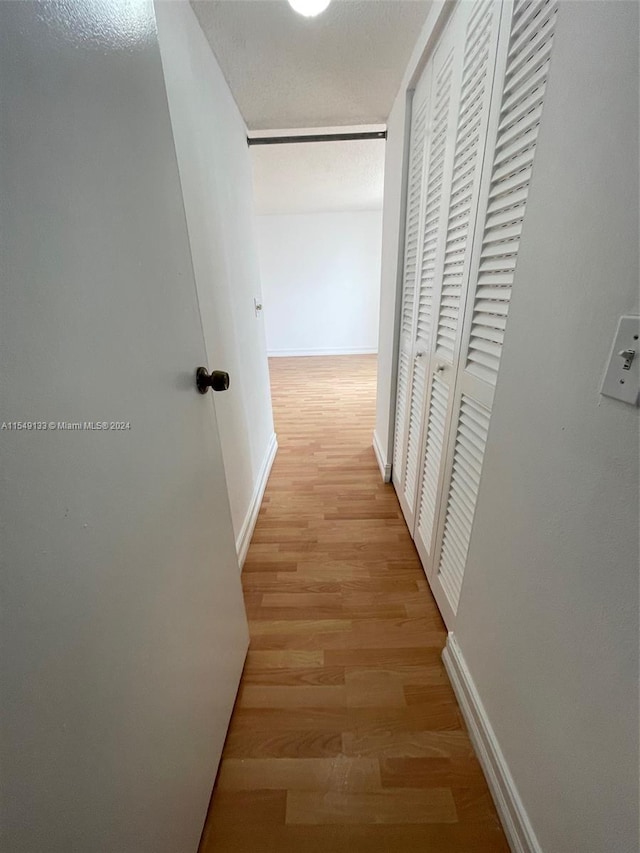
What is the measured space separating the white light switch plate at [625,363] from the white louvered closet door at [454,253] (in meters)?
0.57

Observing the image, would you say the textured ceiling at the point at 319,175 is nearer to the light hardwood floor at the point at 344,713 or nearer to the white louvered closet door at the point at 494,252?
the white louvered closet door at the point at 494,252

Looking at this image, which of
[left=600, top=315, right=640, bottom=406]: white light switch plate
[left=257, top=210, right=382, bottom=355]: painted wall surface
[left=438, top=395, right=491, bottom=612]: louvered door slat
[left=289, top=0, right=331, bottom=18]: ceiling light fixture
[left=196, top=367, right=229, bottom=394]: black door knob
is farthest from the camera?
[left=257, top=210, right=382, bottom=355]: painted wall surface

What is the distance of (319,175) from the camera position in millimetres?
3318

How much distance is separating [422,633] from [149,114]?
1.70 meters

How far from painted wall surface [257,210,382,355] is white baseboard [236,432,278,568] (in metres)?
3.89

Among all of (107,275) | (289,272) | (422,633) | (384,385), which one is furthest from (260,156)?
(422,633)

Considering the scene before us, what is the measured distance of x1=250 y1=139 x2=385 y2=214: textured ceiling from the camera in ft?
8.75

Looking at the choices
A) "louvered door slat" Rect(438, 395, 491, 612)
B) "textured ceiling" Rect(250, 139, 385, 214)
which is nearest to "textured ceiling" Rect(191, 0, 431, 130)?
"textured ceiling" Rect(250, 139, 385, 214)

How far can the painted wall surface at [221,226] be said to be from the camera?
40.1 inches

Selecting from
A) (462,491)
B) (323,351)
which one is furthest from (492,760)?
(323,351)

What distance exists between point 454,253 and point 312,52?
1.12 metres

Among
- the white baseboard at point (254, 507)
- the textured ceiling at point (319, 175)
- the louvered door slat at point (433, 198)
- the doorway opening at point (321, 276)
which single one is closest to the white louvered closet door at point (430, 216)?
the louvered door slat at point (433, 198)

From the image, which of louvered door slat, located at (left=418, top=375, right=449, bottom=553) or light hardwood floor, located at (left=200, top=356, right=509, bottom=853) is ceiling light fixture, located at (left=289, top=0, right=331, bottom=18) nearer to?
louvered door slat, located at (left=418, top=375, right=449, bottom=553)

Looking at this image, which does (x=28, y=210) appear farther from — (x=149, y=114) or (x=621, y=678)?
(x=621, y=678)
